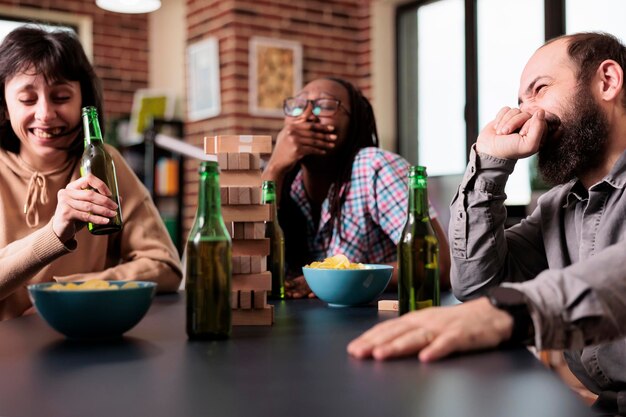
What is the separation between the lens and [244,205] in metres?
1.08

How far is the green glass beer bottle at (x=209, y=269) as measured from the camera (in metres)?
0.95

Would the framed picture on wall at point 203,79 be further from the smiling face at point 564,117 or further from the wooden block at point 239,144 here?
the wooden block at point 239,144

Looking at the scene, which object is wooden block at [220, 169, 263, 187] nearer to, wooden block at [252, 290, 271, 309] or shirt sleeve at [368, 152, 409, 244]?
wooden block at [252, 290, 271, 309]

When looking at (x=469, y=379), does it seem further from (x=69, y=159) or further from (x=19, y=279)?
(x=69, y=159)

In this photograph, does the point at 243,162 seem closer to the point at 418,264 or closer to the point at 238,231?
the point at 238,231

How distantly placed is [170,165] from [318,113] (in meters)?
3.76

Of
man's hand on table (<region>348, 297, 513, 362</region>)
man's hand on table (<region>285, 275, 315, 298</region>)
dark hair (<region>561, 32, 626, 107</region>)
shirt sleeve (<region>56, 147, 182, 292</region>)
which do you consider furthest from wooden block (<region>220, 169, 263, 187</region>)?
dark hair (<region>561, 32, 626, 107</region>)

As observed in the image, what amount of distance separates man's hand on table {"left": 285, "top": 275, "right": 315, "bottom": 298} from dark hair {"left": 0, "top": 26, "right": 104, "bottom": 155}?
70 centimetres

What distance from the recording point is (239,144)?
1.11 meters

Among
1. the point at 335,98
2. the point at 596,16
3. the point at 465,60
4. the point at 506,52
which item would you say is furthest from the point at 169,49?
the point at 335,98

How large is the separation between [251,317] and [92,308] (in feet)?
0.84

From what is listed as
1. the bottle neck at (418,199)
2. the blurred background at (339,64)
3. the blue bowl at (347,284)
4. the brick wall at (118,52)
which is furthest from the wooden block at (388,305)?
the brick wall at (118,52)

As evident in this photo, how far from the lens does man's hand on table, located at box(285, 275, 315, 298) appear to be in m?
1.50

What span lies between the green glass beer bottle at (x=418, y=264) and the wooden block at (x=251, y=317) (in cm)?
21
